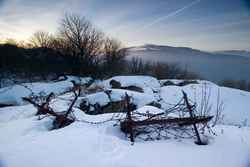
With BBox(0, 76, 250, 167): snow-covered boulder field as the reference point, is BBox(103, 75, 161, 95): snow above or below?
below

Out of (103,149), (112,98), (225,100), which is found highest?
(103,149)

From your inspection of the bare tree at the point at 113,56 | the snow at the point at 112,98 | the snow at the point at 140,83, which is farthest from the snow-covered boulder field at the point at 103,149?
the bare tree at the point at 113,56

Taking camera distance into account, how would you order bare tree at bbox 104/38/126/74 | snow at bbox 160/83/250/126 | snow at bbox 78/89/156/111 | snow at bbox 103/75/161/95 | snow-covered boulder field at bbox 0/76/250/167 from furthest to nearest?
bare tree at bbox 104/38/126/74, snow at bbox 103/75/161/95, snow at bbox 160/83/250/126, snow at bbox 78/89/156/111, snow-covered boulder field at bbox 0/76/250/167

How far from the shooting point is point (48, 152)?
6.53 feet

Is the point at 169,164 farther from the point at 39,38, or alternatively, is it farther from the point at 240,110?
the point at 39,38

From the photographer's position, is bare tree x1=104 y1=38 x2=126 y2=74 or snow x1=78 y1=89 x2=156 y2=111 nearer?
snow x1=78 y1=89 x2=156 y2=111

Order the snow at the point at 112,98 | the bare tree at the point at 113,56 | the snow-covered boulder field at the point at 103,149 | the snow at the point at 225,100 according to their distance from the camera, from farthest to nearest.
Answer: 1. the bare tree at the point at 113,56
2. the snow at the point at 225,100
3. the snow at the point at 112,98
4. the snow-covered boulder field at the point at 103,149

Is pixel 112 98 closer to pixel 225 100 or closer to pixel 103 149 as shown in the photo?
pixel 103 149

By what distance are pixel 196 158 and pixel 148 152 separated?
56cm

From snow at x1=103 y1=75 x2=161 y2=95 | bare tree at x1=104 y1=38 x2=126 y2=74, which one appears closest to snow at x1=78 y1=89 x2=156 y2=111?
snow at x1=103 y1=75 x2=161 y2=95

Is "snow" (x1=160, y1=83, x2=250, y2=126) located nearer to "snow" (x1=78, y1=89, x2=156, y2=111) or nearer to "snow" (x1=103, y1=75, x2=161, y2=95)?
"snow" (x1=103, y1=75, x2=161, y2=95)

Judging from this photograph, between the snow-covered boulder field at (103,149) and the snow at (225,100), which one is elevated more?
the snow-covered boulder field at (103,149)

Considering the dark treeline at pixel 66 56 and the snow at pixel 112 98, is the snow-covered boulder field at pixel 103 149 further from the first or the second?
the dark treeline at pixel 66 56

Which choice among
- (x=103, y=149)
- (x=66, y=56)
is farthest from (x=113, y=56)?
(x=103, y=149)
